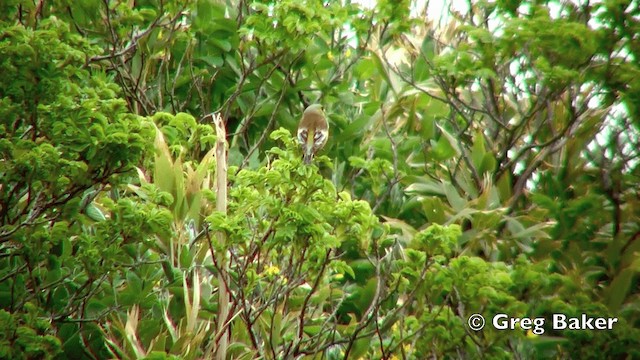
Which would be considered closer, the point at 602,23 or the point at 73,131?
the point at 73,131

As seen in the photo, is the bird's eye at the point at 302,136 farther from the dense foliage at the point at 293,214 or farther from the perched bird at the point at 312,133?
the dense foliage at the point at 293,214

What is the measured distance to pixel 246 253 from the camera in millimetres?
3715

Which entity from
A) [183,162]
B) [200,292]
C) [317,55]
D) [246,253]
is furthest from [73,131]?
[317,55]

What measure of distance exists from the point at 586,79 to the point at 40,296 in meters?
2.34

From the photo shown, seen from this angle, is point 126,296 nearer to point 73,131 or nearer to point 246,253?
point 246,253

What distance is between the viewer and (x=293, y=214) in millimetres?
3229

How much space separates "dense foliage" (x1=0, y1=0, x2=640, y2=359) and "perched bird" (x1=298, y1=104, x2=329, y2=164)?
0.07m
